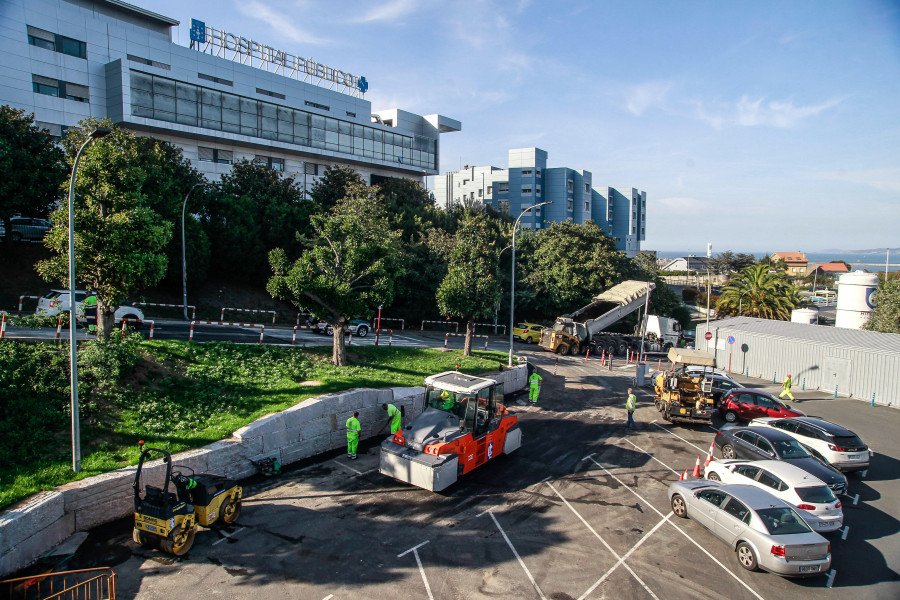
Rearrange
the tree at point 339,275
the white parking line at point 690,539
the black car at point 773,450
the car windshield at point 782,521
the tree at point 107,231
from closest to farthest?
the white parking line at point 690,539, the car windshield at point 782,521, the black car at point 773,450, the tree at point 107,231, the tree at point 339,275

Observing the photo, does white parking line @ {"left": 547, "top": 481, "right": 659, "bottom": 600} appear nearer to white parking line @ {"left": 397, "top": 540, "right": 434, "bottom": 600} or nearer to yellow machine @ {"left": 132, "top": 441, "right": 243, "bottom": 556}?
white parking line @ {"left": 397, "top": 540, "right": 434, "bottom": 600}

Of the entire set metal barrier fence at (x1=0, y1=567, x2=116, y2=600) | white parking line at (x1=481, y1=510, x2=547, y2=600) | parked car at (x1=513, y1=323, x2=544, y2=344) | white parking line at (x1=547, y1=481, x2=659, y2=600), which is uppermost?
parked car at (x1=513, y1=323, x2=544, y2=344)

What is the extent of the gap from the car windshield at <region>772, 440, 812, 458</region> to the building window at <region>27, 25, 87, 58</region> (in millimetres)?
52504

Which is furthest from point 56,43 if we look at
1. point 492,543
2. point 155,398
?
point 492,543

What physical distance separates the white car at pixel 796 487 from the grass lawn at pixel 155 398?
1074cm

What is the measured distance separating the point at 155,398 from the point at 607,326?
28.6 m

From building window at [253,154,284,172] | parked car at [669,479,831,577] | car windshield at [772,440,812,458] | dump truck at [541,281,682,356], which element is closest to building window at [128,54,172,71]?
building window at [253,154,284,172]

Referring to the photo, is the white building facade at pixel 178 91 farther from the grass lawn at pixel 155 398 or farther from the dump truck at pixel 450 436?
the dump truck at pixel 450 436

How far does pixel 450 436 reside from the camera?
12492 millimetres

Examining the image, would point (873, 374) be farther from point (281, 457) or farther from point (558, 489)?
point (281, 457)

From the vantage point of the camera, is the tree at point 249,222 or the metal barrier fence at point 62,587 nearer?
the metal barrier fence at point 62,587

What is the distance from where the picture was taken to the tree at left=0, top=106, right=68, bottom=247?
25.5 m

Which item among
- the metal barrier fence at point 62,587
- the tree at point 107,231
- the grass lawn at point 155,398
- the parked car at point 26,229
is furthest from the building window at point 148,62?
the metal barrier fence at point 62,587

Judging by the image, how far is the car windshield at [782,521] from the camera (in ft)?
30.8
